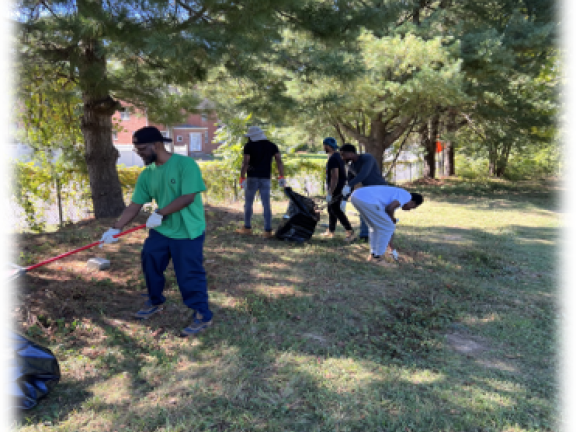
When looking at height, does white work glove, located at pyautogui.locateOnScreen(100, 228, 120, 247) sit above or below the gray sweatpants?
above

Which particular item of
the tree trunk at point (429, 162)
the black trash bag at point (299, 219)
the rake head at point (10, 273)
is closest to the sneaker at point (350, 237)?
the black trash bag at point (299, 219)

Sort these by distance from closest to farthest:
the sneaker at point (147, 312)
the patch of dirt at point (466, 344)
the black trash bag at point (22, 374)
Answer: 1. the black trash bag at point (22, 374)
2. the patch of dirt at point (466, 344)
3. the sneaker at point (147, 312)

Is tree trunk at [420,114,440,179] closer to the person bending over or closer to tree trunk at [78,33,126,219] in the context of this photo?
the person bending over

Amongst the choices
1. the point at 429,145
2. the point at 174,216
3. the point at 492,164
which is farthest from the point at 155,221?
the point at 492,164

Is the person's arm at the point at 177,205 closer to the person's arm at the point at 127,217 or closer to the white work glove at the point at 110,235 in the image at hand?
the person's arm at the point at 127,217

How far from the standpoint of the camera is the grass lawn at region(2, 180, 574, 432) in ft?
8.06

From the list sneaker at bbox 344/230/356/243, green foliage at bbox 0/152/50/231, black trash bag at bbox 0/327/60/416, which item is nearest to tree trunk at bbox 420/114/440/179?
sneaker at bbox 344/230/356/243


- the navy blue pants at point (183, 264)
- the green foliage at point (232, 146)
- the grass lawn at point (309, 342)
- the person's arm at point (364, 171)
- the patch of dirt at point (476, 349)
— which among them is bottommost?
the patch of dirt at point (476, 349)

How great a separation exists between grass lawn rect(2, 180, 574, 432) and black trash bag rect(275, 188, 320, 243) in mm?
264

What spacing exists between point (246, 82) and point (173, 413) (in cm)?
463

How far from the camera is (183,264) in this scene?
3266mm

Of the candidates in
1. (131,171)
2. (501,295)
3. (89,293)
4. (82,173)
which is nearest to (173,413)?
(89,293)

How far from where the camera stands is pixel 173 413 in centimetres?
243

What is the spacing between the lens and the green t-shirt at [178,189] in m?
3.23
